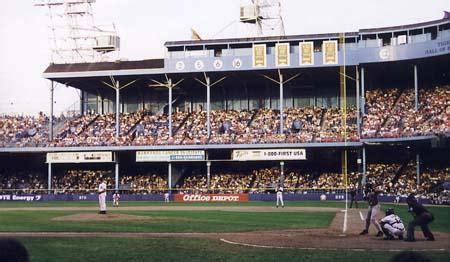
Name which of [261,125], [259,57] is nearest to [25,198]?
[261,125]

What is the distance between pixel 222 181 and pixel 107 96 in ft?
73.6

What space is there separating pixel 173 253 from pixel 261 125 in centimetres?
5275

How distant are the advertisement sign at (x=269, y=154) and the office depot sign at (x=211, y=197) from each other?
550cm

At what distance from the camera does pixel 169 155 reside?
65688mm

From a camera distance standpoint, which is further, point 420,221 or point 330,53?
point 330,53

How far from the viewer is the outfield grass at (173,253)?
50.4 feet

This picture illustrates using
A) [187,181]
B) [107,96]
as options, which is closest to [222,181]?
[187,181]

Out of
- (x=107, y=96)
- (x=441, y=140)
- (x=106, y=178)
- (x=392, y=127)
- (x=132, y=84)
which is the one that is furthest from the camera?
(x=107, y=96)

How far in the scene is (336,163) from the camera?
66.1 m

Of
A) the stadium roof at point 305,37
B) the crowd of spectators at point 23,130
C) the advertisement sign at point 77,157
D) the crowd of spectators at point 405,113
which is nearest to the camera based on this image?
the crowd of spectators at point 405,113

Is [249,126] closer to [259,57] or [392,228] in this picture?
[259,57]

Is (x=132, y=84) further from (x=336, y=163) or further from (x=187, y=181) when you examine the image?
(x=336, y=163)

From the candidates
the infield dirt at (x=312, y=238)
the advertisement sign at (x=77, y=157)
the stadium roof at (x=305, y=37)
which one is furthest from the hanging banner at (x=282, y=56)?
the infield dirt at (x=312, y=238)

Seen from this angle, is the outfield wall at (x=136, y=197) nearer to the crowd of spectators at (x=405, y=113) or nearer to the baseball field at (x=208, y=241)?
the crowd of spectators at (x=405, y=113)
